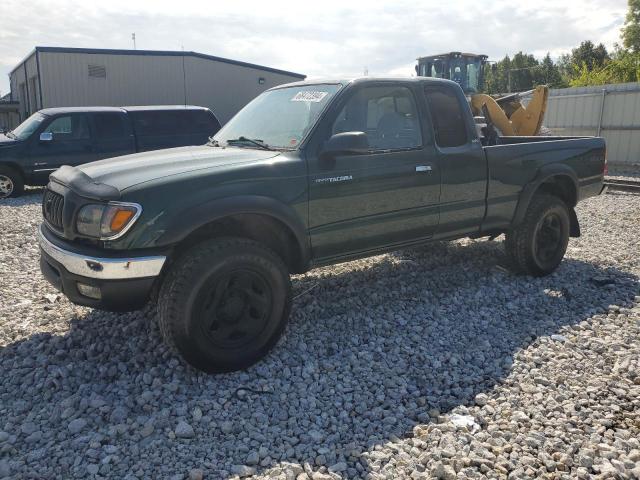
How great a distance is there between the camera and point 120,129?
11906mm

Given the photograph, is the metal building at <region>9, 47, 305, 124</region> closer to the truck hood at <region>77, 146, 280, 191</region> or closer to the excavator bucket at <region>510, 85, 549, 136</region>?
the excavator bucket at <region>510, 85, 549, 136</region>

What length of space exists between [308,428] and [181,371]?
3.36ft

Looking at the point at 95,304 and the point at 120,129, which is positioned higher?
the point at 120,129

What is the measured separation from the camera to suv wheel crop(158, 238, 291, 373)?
3.31 meters

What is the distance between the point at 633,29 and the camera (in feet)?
161

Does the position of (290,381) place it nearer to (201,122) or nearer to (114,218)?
(114,218)

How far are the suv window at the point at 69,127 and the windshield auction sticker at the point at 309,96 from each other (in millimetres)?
8720

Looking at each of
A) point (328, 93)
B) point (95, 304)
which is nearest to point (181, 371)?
point (95, 304)

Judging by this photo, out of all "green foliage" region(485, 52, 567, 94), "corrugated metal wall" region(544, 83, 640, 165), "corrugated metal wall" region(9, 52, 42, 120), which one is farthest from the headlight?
"green foliage" region(485, 52, 567, 94)

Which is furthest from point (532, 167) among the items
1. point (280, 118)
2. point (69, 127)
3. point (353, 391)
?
point (69, 127)

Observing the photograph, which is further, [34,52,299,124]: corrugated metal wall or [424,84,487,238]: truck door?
[34,52,299,124]: corrugated metal wall

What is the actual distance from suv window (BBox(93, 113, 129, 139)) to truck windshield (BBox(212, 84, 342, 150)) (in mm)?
8042

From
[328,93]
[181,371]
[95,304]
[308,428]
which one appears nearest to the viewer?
[308,428]

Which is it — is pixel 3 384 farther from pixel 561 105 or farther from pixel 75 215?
pixel 561 105
